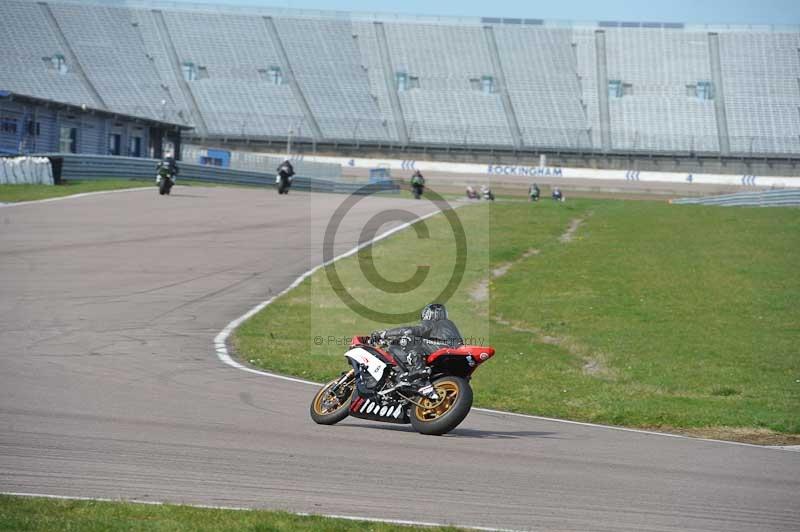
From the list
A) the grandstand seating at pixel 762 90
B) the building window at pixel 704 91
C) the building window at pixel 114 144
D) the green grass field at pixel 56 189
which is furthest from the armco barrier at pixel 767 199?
the building window at pixel 704 91

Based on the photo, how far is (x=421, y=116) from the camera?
251ft

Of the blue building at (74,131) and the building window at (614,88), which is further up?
the building window at (614,88)

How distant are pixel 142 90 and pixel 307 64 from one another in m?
13.1

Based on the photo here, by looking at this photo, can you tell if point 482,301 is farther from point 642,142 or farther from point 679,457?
point 642,142

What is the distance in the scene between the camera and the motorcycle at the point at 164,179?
3684cm

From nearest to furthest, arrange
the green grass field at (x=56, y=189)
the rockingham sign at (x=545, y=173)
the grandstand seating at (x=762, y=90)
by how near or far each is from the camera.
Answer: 1. the green grass field at (x=56, y=189)
2. the rockingham sign at (x=545, y=173)
3. the grandstand seating at (x=762, y=90)

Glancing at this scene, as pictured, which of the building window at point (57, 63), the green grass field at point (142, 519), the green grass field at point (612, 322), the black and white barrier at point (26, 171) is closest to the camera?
the green grass field at point (142, 519)

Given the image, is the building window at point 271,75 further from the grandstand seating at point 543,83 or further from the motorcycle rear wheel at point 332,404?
the motorcycle rear wheel at point 332,404

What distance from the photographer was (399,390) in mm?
9461

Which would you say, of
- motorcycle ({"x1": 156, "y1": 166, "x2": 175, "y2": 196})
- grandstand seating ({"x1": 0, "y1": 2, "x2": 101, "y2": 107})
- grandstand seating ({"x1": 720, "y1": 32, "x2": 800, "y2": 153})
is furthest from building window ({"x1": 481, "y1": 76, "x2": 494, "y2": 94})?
motorcycle ({"x1": 156, "y1": 166, "x2": 175, "y2": 196})

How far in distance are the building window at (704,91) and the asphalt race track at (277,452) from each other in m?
68.2

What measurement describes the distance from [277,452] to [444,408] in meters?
1.83

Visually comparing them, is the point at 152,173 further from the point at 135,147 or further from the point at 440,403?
the point at 440,403

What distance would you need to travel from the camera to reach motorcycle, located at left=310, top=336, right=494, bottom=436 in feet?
29.9
